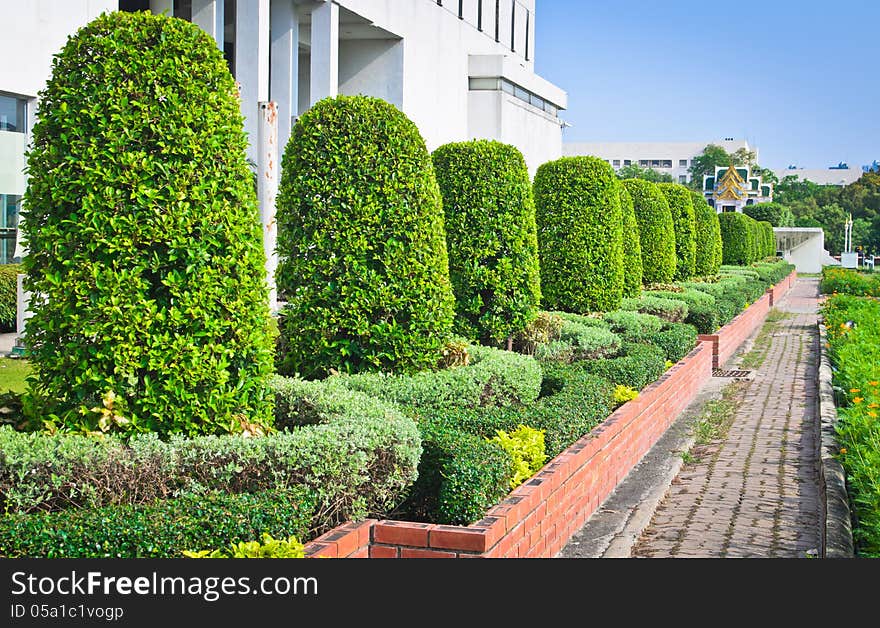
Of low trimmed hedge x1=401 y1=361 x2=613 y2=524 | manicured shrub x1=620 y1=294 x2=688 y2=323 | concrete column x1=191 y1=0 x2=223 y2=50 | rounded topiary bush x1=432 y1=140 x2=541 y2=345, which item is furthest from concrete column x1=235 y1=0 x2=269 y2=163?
low trimmed hedge x1=401 y1=361 x2=613 y2=524

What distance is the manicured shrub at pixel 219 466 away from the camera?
4242 millimetres

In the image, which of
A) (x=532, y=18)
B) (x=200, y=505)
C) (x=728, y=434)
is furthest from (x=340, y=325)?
(x=532, y=18)

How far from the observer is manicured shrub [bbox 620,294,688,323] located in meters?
14.5

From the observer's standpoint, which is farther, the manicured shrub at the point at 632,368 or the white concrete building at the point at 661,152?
the white concrete building at the point at 661,152

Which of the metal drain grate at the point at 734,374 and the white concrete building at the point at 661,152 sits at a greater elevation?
the white concrete building at the point at 661,152

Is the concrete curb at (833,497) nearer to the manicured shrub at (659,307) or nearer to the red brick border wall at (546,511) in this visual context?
the red brick border wall at (546,511)

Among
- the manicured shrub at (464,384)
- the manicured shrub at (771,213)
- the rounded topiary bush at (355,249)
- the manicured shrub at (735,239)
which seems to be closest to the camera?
the manicured shrub at (464,384)

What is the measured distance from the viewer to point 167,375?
486 centimetres

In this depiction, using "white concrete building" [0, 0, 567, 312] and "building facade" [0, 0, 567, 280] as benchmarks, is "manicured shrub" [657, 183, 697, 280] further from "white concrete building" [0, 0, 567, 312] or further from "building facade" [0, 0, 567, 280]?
"white concrete building" [0, 0, 567, 312]

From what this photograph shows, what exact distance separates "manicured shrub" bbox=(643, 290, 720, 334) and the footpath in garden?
309cm

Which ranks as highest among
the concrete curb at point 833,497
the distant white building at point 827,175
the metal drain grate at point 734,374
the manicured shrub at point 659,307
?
the distant white building at point 827,175

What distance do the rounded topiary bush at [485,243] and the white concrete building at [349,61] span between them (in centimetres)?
265

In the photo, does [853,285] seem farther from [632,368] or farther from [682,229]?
[632,368]

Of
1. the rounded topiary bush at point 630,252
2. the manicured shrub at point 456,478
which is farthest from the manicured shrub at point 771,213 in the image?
the manicured shrub at point 456,478
